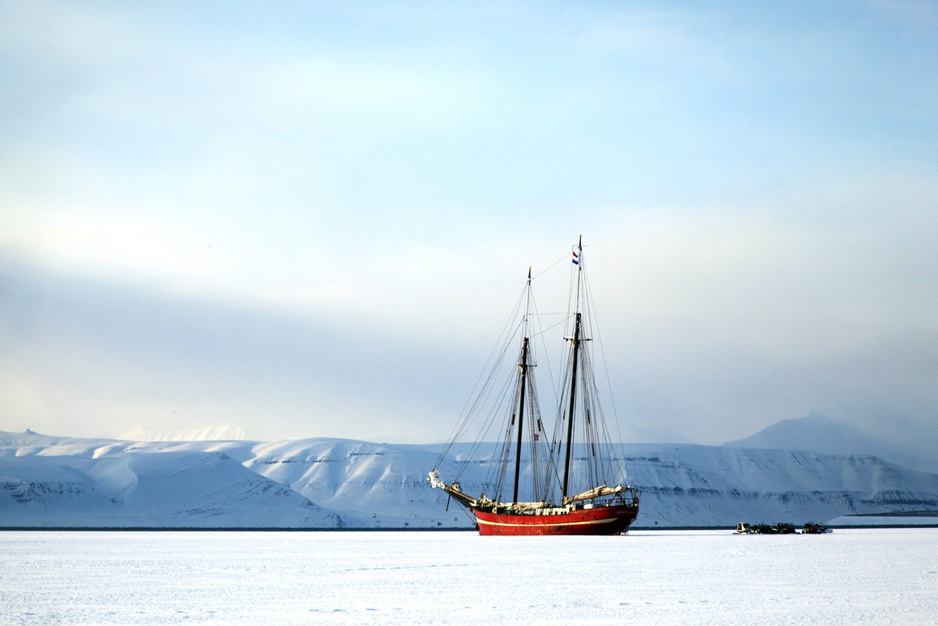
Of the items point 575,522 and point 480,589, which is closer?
point 480,589

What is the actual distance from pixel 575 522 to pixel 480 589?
5921 centimetres

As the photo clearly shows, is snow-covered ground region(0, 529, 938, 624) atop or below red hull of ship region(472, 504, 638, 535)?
below

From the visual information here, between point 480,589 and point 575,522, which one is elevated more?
point 575,522

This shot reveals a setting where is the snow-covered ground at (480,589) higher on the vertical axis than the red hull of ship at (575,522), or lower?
lower

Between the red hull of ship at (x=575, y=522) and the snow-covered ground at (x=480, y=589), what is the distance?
3657cm

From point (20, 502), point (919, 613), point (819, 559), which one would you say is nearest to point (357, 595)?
point (919, 613)

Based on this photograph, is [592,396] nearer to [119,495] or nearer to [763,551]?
[763,551]

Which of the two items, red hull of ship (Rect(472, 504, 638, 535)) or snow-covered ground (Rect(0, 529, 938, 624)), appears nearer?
snow-covered ground (Rect(0, 529, 938, 624))

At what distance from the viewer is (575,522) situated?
91.4 metres

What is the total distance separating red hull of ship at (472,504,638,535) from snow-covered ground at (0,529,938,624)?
120ft

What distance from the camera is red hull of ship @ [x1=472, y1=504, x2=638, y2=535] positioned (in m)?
90.5

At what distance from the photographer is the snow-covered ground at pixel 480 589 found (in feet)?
86.7

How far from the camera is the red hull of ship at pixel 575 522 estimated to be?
9050cm

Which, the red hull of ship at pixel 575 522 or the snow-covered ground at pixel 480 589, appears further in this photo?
the red hull of ship at pixel 575 522
